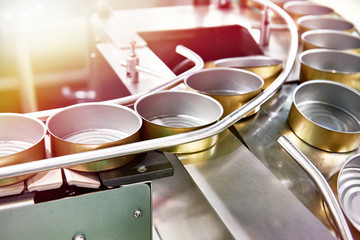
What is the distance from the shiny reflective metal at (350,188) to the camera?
116cm

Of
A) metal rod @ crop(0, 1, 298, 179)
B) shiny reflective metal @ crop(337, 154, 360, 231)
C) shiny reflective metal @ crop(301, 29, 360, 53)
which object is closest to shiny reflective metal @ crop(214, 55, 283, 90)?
shiny reflective metal @ crop(301, 29, 360, 53)

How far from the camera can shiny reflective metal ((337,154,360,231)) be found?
3.80 ft

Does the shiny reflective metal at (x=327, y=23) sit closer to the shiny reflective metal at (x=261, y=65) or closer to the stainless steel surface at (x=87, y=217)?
the shiny reflective metal at (x=261, y=65)

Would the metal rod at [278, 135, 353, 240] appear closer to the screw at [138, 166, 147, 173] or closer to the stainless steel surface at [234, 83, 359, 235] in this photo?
the stainless steel surface at [234, 83, 359, 235]

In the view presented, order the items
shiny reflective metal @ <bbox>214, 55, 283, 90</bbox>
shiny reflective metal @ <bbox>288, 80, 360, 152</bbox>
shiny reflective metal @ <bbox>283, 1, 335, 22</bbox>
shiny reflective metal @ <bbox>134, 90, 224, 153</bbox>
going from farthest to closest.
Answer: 1. shiny reflective metal @ <bbox>283, 1, 335, 22</bbox>
2. shiny reflective metal @ <bbox>214, 55, 283, 90</bbox>
3. shiny reflective metal @ <bbox>288, 80, 360, 152</bbox>
4. shiny reflective metal @ <bbox>134, 90, 224, 153</bbox>

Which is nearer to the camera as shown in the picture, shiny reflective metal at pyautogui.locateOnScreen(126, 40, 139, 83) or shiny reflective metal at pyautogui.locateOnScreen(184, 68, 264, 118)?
shiny reflective metal at pyautogui.locateOnScreen(184, 68, 264, 118)

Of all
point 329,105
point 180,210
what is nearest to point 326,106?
point 329,105

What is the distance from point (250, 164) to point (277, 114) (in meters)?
0.37

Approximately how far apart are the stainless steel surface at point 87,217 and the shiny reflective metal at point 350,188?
1.83ft

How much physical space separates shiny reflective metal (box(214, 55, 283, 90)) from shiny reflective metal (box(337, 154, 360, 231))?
51cm

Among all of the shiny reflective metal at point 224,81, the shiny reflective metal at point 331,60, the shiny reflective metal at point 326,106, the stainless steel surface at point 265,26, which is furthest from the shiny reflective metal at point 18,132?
the stainless steel surface at point 265,26

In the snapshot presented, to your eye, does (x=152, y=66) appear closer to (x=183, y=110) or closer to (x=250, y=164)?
(x=183, y=110)

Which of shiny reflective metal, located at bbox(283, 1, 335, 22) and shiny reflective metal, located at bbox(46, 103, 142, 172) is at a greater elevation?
shiny reflective metal, located at bbox(283, 1, 335, 22)

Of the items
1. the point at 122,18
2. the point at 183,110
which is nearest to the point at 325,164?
the point at 183,110
